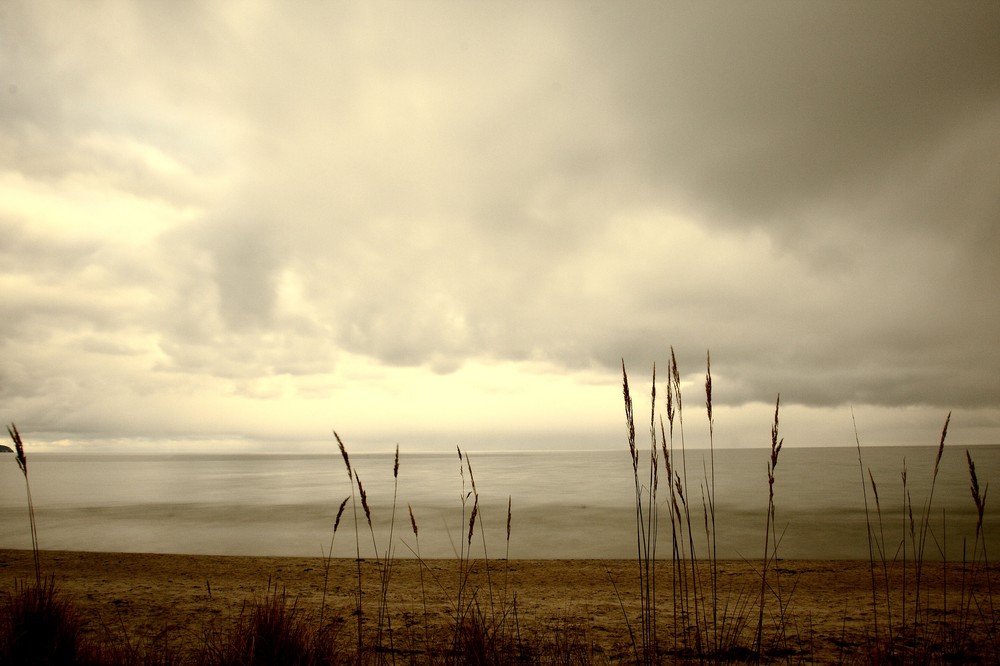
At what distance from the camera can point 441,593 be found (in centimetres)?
908

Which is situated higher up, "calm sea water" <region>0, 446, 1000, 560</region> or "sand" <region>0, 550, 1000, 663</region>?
"sand" <region>0, 550, 1000, 663</region>

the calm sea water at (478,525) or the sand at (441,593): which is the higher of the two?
the sand at (441,593)

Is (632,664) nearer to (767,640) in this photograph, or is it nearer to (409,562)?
(767,640)

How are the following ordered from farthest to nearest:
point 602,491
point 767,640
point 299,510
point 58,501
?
point 602,491
point 58,501
point 299,510
point 767,640

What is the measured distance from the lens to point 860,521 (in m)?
21.2

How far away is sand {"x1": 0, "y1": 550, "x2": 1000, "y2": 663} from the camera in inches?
230

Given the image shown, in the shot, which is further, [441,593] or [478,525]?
[478,525]

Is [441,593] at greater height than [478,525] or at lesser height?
greater

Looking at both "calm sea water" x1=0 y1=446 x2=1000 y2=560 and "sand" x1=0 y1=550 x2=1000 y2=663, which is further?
"calm sea water" x1=0 y1=446 x2=1000 y2=560

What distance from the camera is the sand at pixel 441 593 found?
5.85m

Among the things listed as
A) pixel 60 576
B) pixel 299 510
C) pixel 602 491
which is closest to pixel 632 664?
pixel 60 576

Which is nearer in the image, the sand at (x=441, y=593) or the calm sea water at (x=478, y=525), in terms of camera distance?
the sand at (x=441, y=593)

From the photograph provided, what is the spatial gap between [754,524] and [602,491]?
59.8 feet

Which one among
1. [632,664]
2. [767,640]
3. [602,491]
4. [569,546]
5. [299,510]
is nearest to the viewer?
[632,664]
